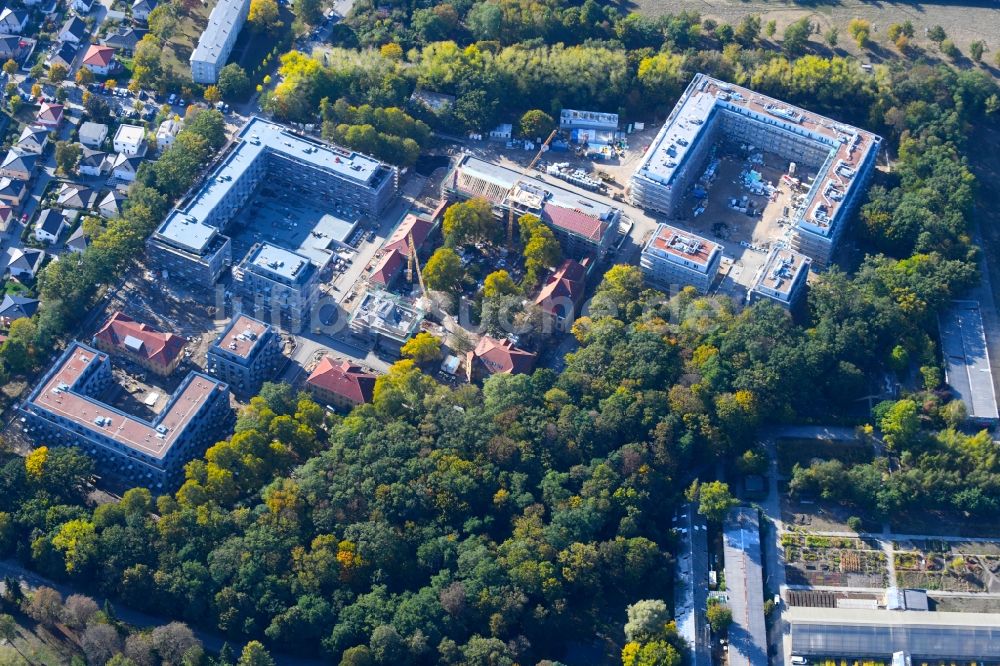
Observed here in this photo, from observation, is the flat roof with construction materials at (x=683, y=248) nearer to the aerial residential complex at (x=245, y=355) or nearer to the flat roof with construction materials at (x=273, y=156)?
the flat roof with construction materials at (x=273, y=156)

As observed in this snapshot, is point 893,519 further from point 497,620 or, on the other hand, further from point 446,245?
point 446,245

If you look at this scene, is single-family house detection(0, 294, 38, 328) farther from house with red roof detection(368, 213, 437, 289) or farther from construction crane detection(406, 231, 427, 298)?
construction crane detection(406, 231, 427, 298)

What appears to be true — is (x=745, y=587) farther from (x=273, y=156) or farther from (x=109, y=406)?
(x=273, y=156)

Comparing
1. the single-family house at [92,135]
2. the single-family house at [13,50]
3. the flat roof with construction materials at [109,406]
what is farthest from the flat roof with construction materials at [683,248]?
the single-family house at [13,50]

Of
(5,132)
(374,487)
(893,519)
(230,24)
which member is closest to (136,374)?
(374,487)

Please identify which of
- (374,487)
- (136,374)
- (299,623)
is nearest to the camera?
(299,623)

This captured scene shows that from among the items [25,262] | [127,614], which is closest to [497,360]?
[127,614]
